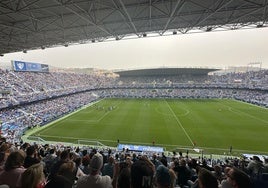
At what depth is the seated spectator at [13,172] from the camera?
111 inches

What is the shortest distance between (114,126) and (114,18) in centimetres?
1817

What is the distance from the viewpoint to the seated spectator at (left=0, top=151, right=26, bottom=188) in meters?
2.83

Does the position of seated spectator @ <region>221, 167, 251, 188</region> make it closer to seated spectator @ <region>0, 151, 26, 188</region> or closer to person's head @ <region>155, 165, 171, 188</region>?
person's head @ <region>155, 165, 171, 188</region>

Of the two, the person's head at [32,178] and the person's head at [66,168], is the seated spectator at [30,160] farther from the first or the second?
the person's head at [32,178]

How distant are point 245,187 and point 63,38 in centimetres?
1677

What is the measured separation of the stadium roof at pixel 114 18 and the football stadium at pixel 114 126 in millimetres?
63

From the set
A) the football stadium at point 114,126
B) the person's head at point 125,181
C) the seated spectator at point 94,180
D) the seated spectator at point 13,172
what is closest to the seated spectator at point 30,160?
the football stadium at point 114,126

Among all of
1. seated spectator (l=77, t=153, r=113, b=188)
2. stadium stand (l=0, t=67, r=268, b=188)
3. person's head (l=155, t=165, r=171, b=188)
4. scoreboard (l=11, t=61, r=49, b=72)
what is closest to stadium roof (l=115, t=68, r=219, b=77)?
stadium stand (l=0, t=67, r=268, b=188)

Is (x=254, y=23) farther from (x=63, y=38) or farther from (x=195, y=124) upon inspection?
(x=195, y=124)

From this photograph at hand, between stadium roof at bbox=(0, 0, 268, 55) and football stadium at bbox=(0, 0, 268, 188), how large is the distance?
2.5 inches

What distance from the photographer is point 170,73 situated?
77562 millimetres

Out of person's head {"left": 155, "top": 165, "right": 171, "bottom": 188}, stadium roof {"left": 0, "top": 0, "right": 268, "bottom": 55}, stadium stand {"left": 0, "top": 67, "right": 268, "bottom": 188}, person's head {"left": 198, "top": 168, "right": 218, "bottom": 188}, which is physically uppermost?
stadium roof {"left": 0, "top": 0, "right": 268, "bottom": 55}

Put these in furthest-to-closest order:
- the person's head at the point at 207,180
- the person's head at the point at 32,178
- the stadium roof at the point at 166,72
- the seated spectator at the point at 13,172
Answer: the stadium roof at the point at 166,72 → the seated spectator at the point at 13,172 → the person's head at the point at 207,180 → the person's head at the point at 32,178

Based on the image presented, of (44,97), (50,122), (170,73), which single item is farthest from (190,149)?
(170,73)
